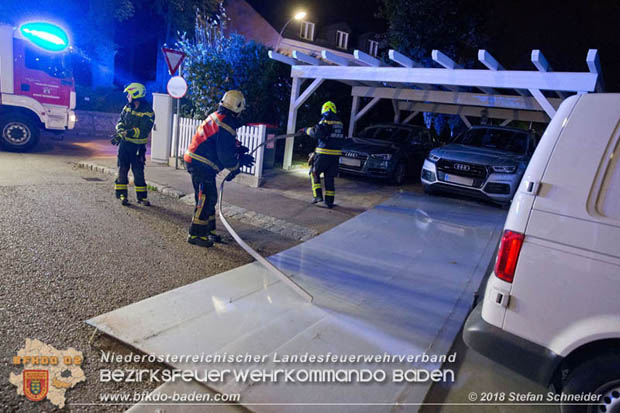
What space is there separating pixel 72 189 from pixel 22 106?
5000 mm

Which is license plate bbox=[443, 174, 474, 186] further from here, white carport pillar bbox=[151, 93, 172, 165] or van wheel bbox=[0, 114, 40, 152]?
van wheel bbox=[0, 114, 40, 152]

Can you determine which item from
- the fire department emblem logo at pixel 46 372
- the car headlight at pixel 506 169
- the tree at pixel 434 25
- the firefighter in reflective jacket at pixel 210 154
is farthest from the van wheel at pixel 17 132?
the tree at pixel 434 25

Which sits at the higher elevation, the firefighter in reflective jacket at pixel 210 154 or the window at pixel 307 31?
the window at pixel 307 31

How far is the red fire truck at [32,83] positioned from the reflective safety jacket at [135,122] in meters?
5.67

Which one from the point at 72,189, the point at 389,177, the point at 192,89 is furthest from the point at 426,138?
the point at 72,189

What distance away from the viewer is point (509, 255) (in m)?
2.35

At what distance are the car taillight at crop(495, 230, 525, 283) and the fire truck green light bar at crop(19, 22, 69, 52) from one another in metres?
11.8

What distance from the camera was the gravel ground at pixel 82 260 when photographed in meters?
2.77

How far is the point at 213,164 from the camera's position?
4957mm

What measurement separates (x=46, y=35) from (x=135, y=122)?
6572mm

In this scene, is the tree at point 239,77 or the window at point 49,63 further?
the tree at point 239,77

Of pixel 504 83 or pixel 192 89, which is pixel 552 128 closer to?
pixel 504 83

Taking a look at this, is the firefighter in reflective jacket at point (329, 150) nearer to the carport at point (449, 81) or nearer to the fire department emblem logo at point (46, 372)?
the carport at point (449, 81)

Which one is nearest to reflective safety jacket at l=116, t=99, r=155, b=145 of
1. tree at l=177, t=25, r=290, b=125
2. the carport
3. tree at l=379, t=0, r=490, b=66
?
the carport
